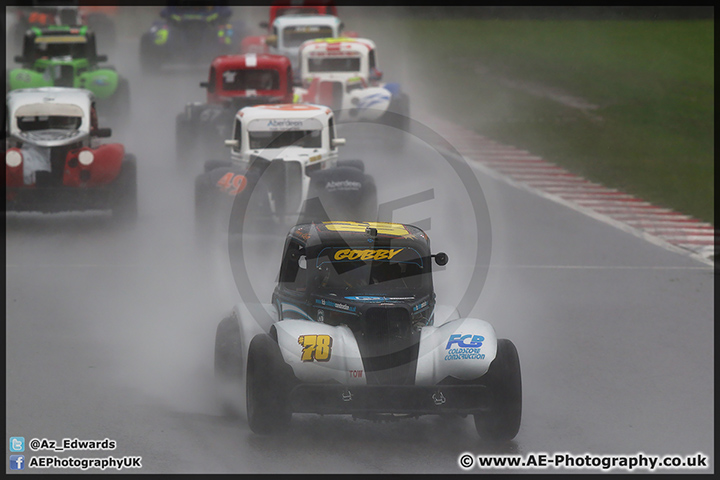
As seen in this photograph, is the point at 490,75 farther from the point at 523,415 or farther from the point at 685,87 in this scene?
the point at 523,415

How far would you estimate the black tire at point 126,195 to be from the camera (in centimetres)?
1505

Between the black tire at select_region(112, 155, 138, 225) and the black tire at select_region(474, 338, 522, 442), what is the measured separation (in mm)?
8755

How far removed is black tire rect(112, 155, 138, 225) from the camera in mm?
15055

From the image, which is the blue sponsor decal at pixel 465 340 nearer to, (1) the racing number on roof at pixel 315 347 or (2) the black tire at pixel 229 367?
(1) the racing number on roof at pixel 315 347

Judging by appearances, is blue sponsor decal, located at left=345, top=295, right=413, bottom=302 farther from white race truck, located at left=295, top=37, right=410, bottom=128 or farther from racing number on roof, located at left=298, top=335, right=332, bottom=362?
white race truck, located at left=295, top=37, right=410, bottom=128

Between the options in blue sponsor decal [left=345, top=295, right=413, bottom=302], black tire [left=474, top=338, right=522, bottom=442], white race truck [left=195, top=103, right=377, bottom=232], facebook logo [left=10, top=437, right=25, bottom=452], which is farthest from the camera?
white race truck [left=195, top=103, right=377, bottom=232]

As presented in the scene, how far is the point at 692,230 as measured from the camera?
1573cm

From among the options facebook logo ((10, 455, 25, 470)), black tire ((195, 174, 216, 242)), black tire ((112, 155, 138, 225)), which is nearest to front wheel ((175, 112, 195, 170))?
black tire ((112, 155, 138, 225))

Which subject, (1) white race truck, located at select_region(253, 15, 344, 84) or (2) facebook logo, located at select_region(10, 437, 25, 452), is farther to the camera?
(1) white race truck, located at select_region(253, 15, 344, 84)

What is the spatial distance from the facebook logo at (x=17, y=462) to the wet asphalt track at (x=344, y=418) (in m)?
0.32

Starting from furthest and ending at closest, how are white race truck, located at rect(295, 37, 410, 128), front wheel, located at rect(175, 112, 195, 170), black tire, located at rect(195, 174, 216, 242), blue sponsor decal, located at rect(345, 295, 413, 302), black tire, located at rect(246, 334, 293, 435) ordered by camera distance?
white race truck, located at rect(295, 37, 410, 128), front wheel, located at rect(175, 112, 195, 170), black tire, located at rect(195, 174, 216, 242), blue sponsor decal, located at rect(345, 295, 413, 302), black tire, located at rect(246, 334, 293, 435)

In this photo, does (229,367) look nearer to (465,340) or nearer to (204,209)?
(465,340)

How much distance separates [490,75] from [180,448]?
27.1 meters

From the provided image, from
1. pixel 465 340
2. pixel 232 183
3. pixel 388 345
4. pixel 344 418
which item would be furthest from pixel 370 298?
pixel 232 183
